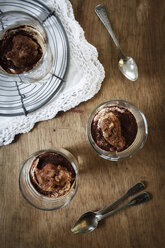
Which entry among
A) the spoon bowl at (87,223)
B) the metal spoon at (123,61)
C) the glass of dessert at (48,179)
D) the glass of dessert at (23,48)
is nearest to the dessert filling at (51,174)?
the glass of dessert at (48,179)

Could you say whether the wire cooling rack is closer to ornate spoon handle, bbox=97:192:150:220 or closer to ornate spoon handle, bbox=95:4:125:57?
ornate spoon handle, bbox=95:4:125:57

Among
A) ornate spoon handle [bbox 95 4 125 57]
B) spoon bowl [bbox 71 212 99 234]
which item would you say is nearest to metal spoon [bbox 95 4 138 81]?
ornate spoon handle [bbox 95 4 125 57]

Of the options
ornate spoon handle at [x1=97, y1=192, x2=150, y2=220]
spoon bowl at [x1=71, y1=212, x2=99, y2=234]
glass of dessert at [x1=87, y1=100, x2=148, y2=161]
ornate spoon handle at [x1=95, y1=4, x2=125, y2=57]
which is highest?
ornate spoon handle at [x1=95, y1=4, x2=125, y2=57]

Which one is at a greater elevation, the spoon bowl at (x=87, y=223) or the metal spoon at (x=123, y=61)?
the metal spoon at (x=123, y=61)

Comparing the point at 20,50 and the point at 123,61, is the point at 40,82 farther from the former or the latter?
the point at 123,61

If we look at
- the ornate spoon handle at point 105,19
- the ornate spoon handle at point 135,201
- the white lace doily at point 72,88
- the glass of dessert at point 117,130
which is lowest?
the ornate spoon handle at point 135,201

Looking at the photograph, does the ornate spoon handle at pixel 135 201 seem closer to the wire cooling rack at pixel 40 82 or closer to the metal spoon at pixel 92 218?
the metal spoon at pixel 92 218
